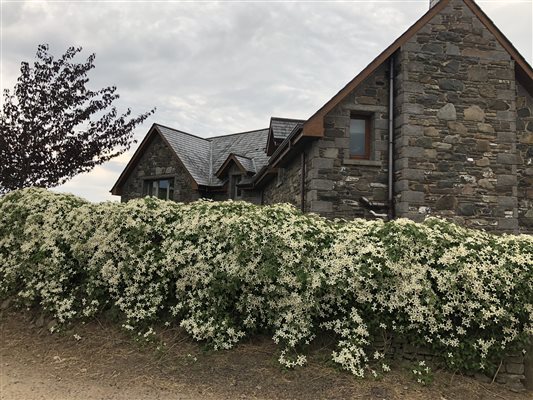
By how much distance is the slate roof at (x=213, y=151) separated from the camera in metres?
19.2

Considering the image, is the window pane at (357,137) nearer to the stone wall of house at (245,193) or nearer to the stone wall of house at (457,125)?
the stone wall of house at (457,125)

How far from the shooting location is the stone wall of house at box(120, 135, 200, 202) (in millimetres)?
19344

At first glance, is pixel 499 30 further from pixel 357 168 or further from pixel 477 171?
pixel 357 168

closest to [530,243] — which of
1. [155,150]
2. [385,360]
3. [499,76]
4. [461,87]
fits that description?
[385,360]

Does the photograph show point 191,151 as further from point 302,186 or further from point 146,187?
point 302,186

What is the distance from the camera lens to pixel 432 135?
1041cm

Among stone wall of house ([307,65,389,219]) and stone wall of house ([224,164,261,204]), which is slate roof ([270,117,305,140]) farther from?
stone wall of house ([307,65,389,219])

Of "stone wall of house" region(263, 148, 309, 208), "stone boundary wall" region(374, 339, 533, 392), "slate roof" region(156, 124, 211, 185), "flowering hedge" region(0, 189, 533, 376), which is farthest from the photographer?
"slate roof" region(156, 124, 211, 185)

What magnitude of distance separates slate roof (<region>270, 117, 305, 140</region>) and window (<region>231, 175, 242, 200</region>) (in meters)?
4.11

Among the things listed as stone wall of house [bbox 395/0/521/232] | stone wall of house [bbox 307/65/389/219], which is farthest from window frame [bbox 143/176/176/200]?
stone wall of house [bbox 395/0/521/232]

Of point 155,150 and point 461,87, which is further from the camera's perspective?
point 155,150

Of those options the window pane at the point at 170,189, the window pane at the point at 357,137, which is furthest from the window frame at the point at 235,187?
the window pane at the point at 357,137

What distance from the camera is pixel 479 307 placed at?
4.92 metres

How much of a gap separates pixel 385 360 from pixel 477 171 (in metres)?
6.96
